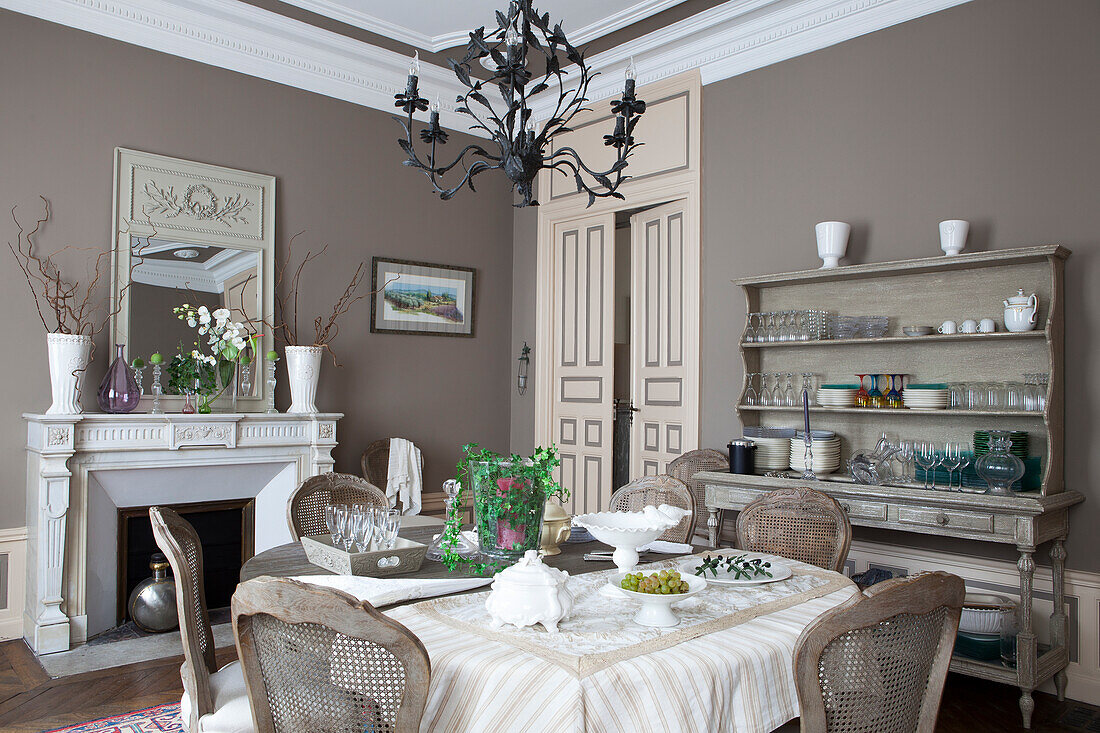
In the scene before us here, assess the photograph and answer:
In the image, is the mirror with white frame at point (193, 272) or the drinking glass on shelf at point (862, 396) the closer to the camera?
the drinking glass on shelf at point (862, 396)

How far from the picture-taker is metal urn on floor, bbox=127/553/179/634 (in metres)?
4.18

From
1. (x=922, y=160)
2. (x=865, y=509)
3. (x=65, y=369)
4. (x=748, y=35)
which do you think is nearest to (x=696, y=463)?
(x=865, y=509)

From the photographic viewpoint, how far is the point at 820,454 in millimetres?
4152

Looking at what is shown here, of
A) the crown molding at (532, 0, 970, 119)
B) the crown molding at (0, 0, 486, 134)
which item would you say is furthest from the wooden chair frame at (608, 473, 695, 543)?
the crown molding at (0, 0, 486, 134)

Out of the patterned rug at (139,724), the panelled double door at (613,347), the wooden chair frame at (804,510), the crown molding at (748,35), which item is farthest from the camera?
the panelled double door at (613,347)

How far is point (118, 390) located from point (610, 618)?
3.42 meters

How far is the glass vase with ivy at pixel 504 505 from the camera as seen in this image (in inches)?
89.7

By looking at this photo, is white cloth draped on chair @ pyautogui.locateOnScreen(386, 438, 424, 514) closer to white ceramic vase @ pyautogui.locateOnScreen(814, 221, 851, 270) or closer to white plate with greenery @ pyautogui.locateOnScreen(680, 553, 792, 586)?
white ceramic vase @ pyautogui.locateOnScreen(814, 221, 851, 270)

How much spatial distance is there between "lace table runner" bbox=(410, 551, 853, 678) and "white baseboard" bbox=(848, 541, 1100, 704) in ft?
6.31

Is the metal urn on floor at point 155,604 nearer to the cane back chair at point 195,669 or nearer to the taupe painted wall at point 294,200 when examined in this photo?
the taupe painted wall at point 294,200

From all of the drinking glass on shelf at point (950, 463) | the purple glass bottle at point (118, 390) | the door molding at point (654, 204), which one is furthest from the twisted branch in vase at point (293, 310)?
the drinking glass on shelf at point (950, 463)

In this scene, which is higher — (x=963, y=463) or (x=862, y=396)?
(x=862, y=396)

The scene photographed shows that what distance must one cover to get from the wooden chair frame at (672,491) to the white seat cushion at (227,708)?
1608 millimetres

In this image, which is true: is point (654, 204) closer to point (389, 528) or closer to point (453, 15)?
point (453, 15)
